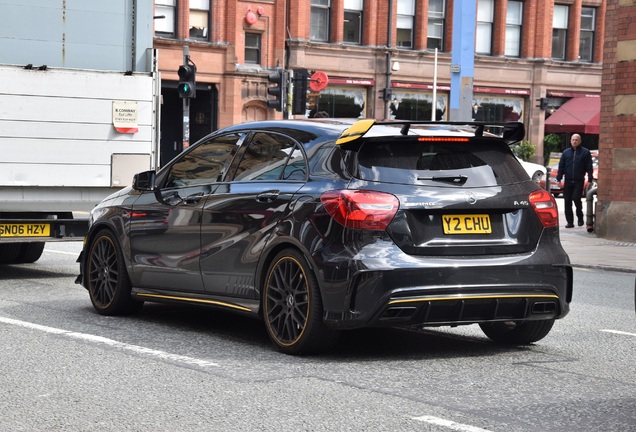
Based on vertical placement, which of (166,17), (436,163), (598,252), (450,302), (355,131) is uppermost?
(166,17)

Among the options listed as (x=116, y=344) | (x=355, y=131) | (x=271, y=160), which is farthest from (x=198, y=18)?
(x=355, y=131)

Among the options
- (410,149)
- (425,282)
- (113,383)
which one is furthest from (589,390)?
(113,383)

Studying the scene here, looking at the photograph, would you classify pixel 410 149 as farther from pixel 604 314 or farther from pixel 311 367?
pixel 604 314

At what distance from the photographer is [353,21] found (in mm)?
47594

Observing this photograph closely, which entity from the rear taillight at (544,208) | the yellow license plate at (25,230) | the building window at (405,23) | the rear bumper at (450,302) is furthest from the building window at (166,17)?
the rear bumper at (450,302)

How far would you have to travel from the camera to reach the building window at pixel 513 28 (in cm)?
5106

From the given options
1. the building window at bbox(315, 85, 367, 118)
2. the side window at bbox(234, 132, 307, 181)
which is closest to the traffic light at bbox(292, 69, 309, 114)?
the building window at bbox(315, 85, 367, 118)

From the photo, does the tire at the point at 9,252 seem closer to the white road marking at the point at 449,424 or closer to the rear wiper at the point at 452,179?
the rear wiper at the point at 452,179

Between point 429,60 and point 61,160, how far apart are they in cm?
3713

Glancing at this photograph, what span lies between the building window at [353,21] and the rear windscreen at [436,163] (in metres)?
39.7

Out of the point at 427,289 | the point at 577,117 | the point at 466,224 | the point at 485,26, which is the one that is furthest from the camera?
the point at 485,26

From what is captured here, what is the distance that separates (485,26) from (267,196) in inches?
1716

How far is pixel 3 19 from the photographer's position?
41.4 ft

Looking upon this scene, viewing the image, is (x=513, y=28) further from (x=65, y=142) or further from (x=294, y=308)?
(x=294, y=308)
